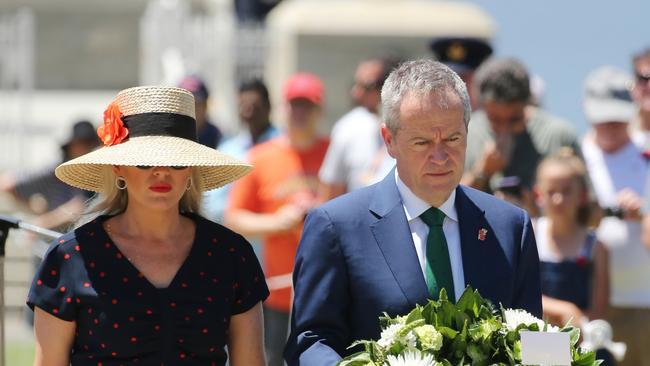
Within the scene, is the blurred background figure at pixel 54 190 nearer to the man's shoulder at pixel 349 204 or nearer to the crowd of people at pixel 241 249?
the crowd of people at pixel 241 249

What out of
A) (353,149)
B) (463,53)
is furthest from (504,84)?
(353,149)

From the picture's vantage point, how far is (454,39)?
35.0 feet

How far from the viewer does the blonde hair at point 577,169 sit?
30.7 feet

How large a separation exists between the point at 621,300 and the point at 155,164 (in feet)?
14.5

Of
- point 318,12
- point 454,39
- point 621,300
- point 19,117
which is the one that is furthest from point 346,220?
point 19,117

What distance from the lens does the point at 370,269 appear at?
5949 millimetres

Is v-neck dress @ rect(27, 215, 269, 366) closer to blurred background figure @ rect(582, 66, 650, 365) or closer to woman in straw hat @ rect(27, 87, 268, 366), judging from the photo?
woman in straw hat @ rect(27, 87, 268, 366)

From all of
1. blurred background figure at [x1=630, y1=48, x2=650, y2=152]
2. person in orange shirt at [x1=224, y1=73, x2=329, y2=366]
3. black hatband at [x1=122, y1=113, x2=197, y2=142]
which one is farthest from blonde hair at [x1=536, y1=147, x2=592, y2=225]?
black hatband at [x1=122, y1=113, x2=197, y2=142]

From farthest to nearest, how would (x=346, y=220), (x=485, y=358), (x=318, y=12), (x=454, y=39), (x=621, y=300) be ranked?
(x=318, y=12) → (x=454, y=39) → (x=621, y=300) → (x=346, y=220) → (x=485, y=358)

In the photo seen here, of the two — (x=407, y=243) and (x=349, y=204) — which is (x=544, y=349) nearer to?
(x=407, y=243)

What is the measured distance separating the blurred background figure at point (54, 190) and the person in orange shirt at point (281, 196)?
118 centimetres

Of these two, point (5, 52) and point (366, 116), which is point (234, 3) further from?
point (366, 116)

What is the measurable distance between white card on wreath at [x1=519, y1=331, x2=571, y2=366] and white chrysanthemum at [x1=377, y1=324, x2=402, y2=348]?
0.41 metres

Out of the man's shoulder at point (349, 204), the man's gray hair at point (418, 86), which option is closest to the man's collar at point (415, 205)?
the man's shoulder at point (349, 204)
